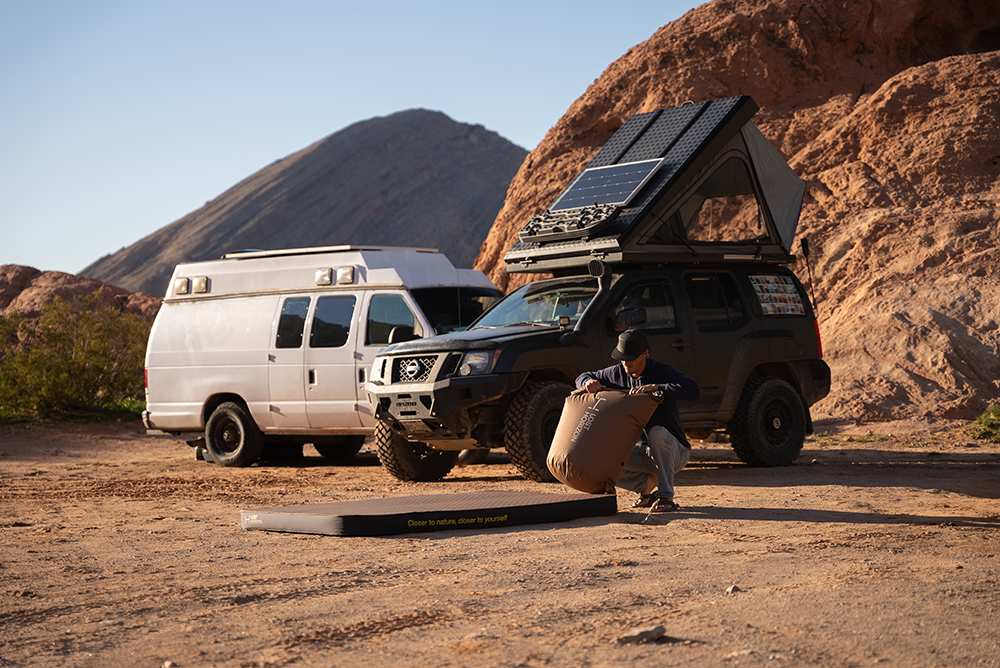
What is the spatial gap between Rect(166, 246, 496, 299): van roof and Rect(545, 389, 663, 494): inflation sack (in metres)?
4.60

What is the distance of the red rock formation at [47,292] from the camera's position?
109 ft

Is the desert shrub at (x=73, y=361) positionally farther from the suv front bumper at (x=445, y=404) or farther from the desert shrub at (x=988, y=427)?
Result: the desert shrub at (x=988, y=427)

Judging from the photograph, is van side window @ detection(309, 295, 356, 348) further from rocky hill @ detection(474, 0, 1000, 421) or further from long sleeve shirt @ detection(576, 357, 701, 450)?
rocky hill @ detection(474, 0, 1000, 421)

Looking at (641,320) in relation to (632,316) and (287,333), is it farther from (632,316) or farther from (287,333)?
(287,333)

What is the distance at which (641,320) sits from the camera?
31.2ft

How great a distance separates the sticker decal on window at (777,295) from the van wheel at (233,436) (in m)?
6.44

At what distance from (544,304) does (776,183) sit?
3.54 m

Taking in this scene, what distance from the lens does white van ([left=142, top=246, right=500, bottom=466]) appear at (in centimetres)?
1255

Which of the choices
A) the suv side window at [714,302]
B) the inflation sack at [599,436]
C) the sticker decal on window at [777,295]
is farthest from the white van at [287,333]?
the inflation sack at [599,436]

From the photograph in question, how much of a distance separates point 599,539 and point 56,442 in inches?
533

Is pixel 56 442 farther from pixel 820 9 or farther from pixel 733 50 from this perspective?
pixel 820 9

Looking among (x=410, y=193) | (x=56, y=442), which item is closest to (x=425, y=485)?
(x=56, y=442)

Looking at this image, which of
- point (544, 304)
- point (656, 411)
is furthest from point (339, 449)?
point (656, 411)

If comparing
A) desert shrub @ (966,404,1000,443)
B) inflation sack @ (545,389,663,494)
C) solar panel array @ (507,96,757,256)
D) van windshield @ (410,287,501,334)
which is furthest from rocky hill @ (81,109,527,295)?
inflation sack @ (545,389,663,494)
